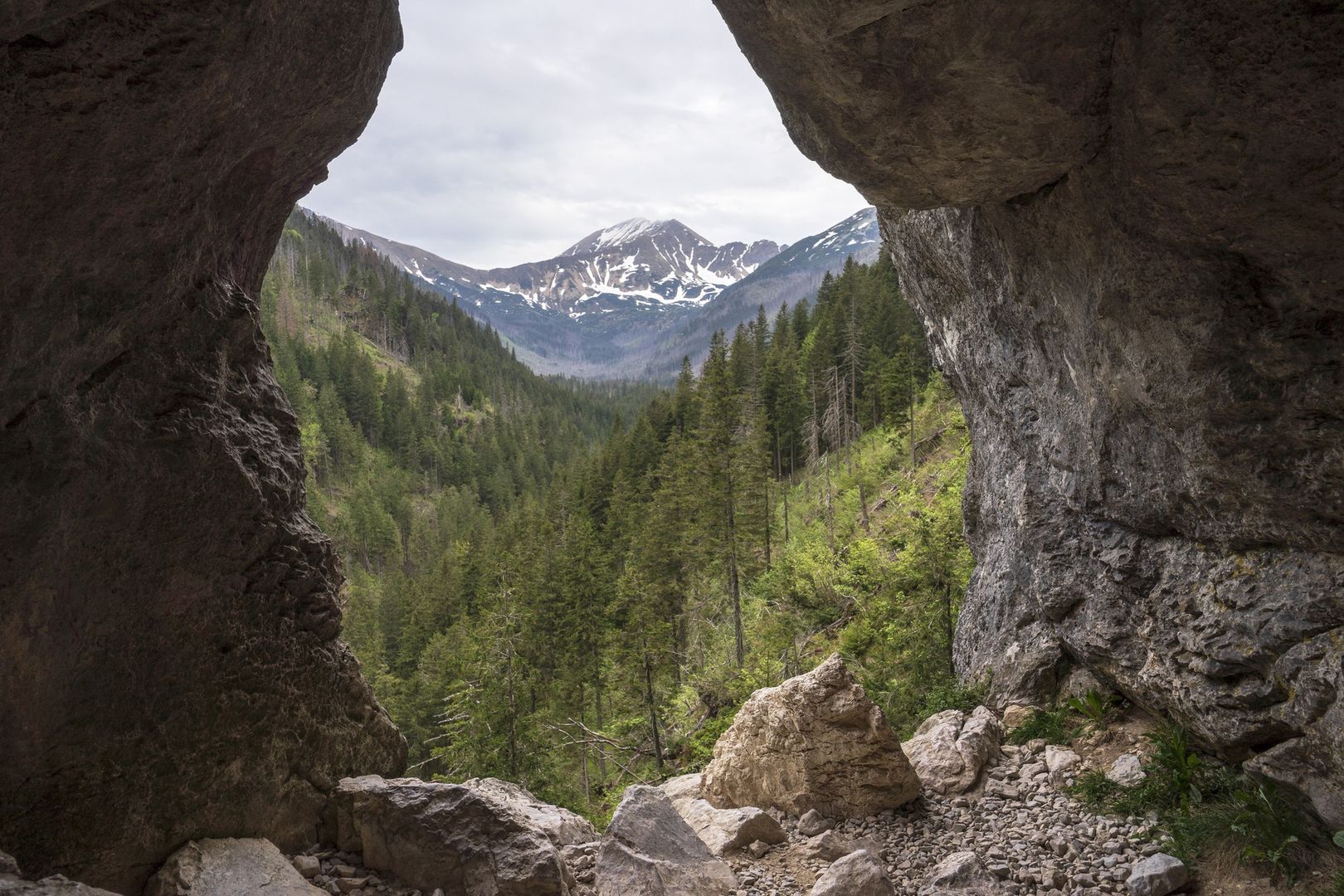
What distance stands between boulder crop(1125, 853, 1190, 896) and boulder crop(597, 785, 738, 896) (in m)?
3.74

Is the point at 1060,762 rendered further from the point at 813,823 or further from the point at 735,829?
the point at 735,829

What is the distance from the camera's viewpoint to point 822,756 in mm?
9219

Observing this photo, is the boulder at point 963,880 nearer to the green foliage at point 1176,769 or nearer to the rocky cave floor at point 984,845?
the rocky cave floor at point 984,845

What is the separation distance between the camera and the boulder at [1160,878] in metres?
6.17

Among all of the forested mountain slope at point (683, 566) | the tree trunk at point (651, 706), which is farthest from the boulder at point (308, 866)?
the tree trunk at point (651, 706)

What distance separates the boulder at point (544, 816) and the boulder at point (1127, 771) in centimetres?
612

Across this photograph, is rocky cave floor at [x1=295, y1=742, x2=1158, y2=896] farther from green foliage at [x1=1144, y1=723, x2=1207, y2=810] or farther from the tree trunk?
the tree trunk

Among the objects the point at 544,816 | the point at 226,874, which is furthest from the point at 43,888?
the point at 544,816

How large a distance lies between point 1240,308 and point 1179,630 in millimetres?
3697

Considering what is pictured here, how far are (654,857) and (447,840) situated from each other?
2020 millimetres

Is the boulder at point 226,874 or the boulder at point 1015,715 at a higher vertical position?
the boulder at point 226,874

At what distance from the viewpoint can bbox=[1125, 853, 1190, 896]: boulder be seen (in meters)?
6.17

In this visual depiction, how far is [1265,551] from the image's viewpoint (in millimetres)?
6730

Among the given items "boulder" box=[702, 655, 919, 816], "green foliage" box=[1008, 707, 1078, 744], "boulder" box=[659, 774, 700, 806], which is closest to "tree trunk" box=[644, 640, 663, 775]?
"boulder" box=[659, 774, 700, 806]
